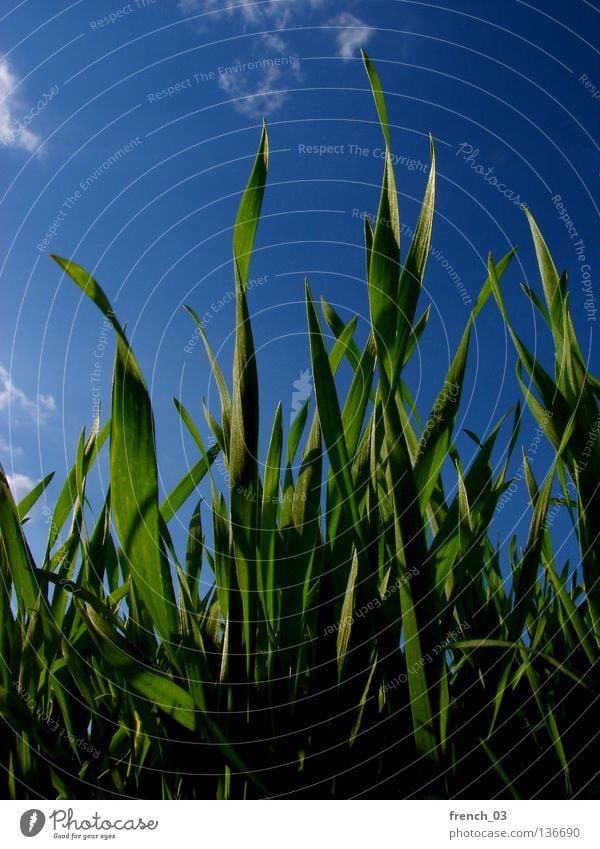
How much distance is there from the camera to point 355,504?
0.42 metres

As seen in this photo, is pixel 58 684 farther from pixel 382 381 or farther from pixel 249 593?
pixel 382 381

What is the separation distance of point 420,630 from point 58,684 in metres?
0.28

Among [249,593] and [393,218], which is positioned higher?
[393,218]

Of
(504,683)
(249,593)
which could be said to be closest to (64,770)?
(249,593)

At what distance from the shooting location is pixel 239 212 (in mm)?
446

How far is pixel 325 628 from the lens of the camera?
43 centimetres

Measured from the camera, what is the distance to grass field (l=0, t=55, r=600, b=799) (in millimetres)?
375

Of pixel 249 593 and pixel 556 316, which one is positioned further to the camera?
pixel 556 316

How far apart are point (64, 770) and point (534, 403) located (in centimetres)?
44

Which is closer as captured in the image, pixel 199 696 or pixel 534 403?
pixel 199 696

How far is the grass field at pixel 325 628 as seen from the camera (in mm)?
375

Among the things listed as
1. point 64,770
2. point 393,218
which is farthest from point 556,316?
point 64,770
